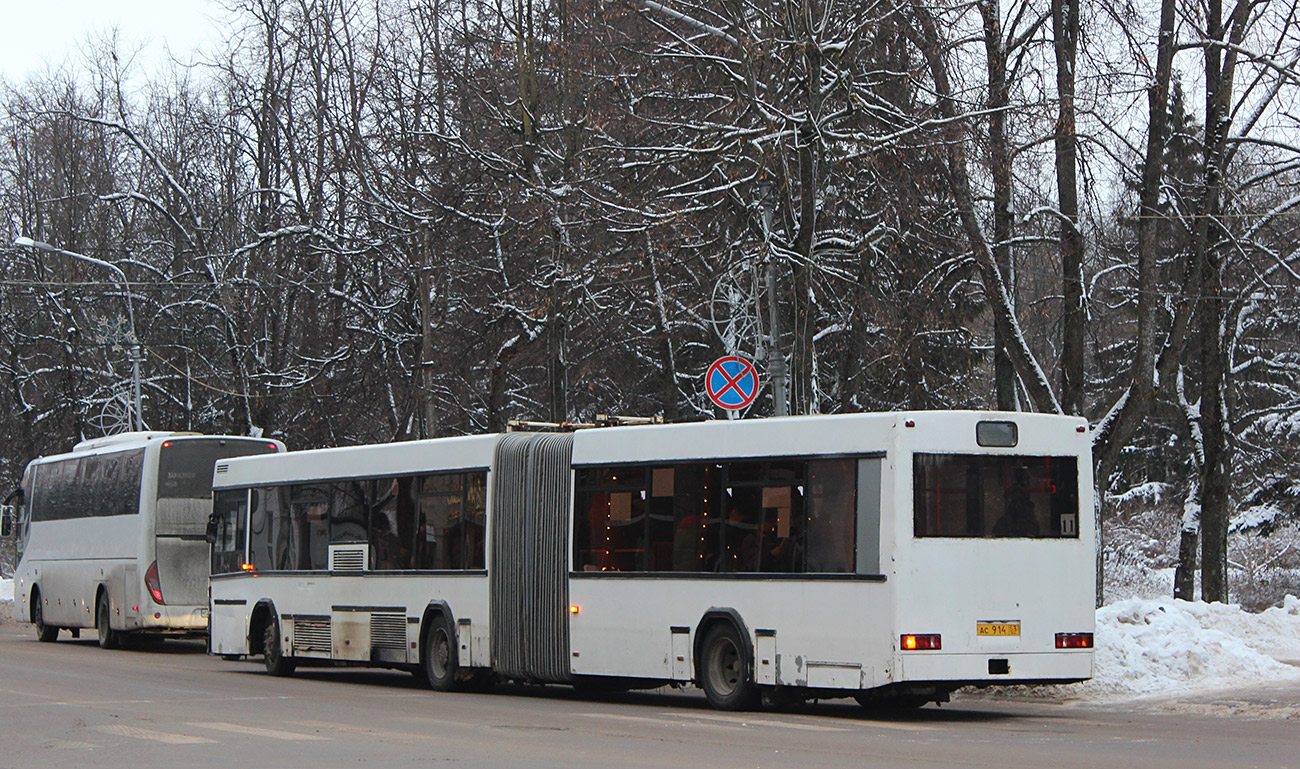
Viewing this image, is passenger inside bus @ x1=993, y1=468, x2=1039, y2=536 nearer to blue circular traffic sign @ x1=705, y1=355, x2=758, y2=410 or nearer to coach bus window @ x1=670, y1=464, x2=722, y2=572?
coach bus window @ x1=670, y1=464, x2=722, y2=572

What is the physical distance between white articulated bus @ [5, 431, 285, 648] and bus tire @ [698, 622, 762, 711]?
43.0 feet

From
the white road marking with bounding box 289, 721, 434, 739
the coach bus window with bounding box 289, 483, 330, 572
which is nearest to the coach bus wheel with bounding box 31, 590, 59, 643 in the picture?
the coach bus window with bounding box 289, 483, 330, 572

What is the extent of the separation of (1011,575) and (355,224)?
25374 mm

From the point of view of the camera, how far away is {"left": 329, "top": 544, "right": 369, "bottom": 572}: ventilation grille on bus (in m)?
20.0

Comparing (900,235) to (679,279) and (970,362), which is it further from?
(970,362)

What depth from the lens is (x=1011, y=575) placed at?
1416 cm

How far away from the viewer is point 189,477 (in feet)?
89.4

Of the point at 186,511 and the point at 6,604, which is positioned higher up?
the point at 186,511

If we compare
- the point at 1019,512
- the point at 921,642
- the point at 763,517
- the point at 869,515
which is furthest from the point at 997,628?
the point at 763,517

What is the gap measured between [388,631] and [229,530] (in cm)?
437

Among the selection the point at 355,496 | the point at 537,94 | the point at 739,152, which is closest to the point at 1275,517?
the point at 537,94

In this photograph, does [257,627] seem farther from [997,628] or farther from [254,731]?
[997,628]

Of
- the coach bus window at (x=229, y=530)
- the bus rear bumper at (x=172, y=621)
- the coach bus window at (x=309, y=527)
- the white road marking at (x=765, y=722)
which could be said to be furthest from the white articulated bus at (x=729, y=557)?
the bus rear bumper at (x=172, y=621)

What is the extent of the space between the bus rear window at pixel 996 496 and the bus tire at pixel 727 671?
228 cm
